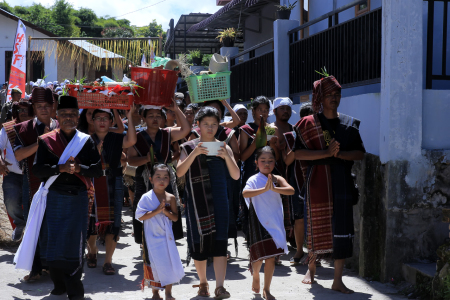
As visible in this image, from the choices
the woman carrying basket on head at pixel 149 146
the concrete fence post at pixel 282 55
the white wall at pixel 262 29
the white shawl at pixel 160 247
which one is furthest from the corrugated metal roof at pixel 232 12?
the white shawl at pixel 160 247

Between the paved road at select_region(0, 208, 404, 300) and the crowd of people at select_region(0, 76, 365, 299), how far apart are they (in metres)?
0.16

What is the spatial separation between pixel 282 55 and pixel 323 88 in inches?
191

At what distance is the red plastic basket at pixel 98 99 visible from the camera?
18.5ft

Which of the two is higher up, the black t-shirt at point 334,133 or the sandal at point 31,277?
the black t-shirt at point 334,133

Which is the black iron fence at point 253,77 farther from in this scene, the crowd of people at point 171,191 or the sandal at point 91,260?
the sandal at point 91,260

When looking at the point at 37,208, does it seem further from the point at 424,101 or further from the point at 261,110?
the point at 424,101

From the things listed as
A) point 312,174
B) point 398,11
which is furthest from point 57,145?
point 398,11

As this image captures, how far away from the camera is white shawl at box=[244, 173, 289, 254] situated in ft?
16.7

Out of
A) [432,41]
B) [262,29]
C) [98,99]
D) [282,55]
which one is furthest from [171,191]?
[262,29]

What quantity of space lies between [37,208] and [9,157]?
5.98 feet

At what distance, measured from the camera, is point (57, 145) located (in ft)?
16.5

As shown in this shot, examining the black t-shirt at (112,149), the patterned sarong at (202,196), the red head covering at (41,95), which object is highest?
the red head covering at (41,95)

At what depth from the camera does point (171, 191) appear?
19.1 ft

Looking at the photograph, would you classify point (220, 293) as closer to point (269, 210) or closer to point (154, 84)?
point (269, 210)
